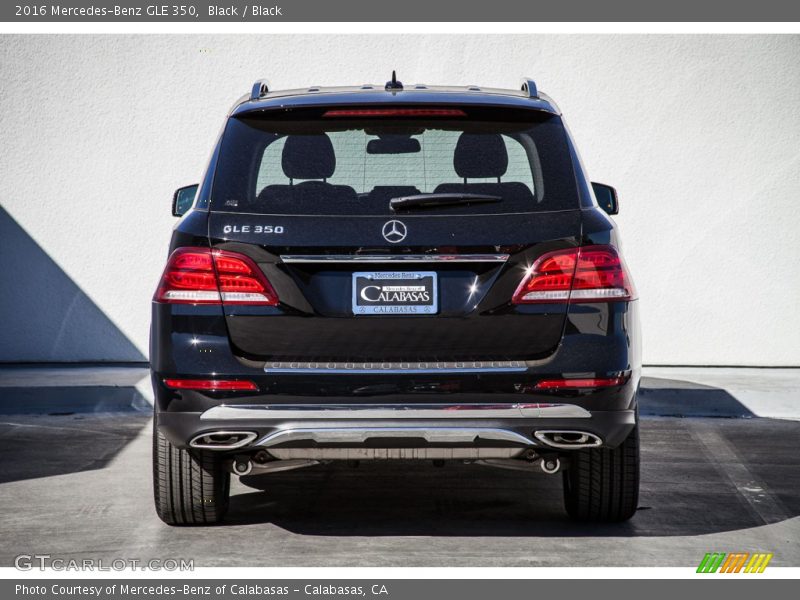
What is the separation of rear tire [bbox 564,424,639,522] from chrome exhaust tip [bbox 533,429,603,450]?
376 millimetres

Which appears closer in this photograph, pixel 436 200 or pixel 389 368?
pixel 389 368

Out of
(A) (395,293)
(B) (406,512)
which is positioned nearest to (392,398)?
(A) (395,293)

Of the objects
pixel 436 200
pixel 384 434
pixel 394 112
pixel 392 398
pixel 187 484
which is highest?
pixel 394 112

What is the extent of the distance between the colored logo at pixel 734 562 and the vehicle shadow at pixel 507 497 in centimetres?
40

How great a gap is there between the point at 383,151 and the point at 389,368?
1067mm

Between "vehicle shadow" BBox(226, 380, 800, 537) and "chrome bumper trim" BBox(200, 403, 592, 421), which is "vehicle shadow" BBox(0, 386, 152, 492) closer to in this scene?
→ "vehicle shadow" BBox(226, 380, 800, 537)

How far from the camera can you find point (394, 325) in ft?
14.9

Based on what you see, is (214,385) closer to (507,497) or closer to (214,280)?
(214,280)

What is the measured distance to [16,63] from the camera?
1066 cm

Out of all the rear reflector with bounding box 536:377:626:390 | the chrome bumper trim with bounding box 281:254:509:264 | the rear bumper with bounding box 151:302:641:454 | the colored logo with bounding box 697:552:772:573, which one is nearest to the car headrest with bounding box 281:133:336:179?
the chrome bumper trim with bounding box 281:254:509:264

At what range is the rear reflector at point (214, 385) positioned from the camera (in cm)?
452

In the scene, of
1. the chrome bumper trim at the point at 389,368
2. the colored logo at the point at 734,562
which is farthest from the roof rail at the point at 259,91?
the colored logo at the point at 734,562

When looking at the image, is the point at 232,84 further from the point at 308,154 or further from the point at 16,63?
the point at 308,154

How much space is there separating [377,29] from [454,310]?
21.7ft
